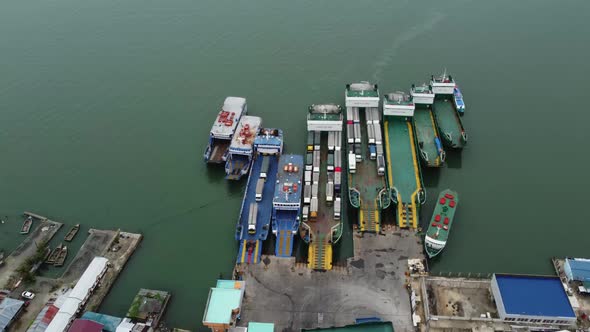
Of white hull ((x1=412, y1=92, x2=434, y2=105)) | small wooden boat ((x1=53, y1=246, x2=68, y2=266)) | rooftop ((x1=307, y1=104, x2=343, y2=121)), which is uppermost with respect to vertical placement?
white hull ((x1=412, y1=92, x2=434, y2=105))

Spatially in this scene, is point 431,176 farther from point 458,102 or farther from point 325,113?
point 325,113

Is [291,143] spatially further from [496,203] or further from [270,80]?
[496,203]

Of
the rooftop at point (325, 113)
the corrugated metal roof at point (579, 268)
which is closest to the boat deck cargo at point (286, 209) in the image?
the rooftop at point (325, 113)

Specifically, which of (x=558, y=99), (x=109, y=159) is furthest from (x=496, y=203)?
(x=109, y=159)

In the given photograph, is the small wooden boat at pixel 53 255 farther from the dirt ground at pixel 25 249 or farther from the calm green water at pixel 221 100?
the calm green water at pixel 221 100

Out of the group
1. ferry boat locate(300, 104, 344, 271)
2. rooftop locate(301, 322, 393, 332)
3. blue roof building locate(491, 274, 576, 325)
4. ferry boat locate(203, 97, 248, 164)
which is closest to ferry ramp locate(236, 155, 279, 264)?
ferry boat locate(300, 104, 344, 271)

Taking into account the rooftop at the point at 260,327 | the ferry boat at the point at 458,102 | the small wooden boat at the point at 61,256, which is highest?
the ferry boat at the point at 458,102

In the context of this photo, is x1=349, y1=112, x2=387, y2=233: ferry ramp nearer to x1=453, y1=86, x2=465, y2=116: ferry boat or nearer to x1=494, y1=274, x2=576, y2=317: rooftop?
x1=494, y1=274, x2=576, y2=317: rooftop
